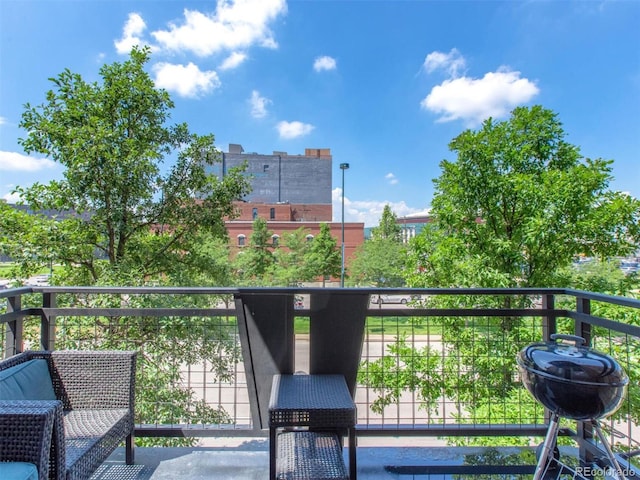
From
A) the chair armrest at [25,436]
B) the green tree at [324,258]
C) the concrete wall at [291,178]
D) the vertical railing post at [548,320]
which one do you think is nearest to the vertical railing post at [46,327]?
the chair armrest at [25,436]

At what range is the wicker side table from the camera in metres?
1.50

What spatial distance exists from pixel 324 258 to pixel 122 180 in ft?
60.5

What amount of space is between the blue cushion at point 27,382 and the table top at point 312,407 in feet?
3.45

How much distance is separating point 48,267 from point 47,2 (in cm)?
411

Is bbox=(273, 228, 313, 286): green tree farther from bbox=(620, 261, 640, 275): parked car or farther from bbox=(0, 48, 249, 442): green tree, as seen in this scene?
bbox=(620, 261, 640, 275): parked car

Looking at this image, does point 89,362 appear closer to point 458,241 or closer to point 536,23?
point 458,241

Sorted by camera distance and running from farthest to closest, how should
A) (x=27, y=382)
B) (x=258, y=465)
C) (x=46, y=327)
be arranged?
1. (x=46, y=327)
2. (x=258, y=465)
3. (x=27, y=382)

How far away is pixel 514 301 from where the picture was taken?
5.32 m

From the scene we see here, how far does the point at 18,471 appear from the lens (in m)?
1.07

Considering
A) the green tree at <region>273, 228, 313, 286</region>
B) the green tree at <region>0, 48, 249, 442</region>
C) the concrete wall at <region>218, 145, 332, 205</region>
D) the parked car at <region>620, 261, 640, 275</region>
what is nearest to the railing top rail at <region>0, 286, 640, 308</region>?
the green tree at <region>0, 48, 249, 442</region>

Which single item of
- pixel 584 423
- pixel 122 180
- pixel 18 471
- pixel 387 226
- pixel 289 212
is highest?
pixel 289 212

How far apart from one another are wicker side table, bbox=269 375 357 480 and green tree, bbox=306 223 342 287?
21.2 metres

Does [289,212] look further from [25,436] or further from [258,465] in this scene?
[25,436]

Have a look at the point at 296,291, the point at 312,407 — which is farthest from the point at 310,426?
the point at 296,291
